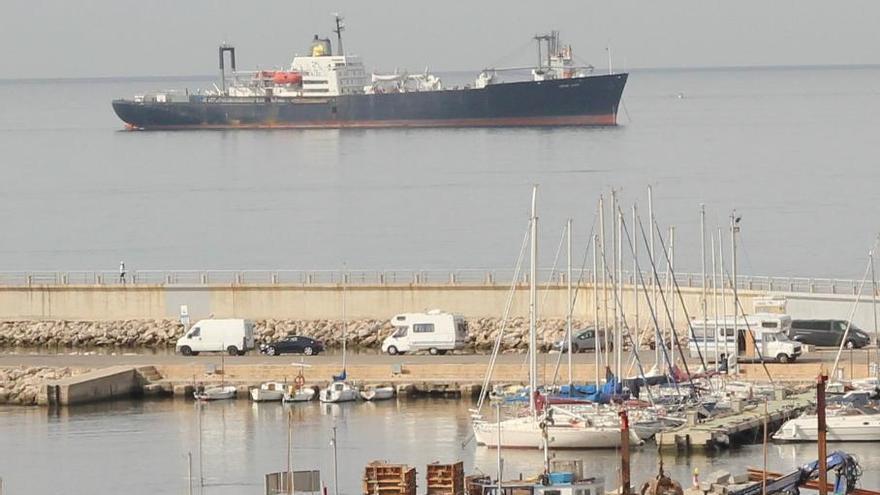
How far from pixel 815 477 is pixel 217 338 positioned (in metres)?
15.6

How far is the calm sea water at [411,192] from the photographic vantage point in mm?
65688

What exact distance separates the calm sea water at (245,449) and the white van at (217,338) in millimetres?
4257

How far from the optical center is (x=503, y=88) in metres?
139

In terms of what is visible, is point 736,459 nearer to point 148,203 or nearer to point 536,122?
point 148,203

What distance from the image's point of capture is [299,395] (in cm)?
3156

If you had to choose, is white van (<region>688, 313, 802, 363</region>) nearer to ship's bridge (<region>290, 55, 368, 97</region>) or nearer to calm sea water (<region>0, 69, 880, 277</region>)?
calm sea water (<region>0, 69, 880, 277</region>)

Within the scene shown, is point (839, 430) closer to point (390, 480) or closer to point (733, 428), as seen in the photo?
point (733, 428)

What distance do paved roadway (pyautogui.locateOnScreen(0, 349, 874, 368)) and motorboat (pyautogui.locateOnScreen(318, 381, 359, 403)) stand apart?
6.77 ft

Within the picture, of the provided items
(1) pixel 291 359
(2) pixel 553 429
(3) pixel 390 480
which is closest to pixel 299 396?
(1) pixel 291 359

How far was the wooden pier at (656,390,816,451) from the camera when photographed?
27141mm

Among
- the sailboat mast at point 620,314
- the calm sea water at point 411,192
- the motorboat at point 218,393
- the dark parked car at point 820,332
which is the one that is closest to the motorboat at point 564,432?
the sailboat mast at point 620,314

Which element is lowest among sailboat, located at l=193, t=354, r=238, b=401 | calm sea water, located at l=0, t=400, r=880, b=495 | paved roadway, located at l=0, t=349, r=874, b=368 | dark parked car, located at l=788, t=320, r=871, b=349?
calm sea water, located at l=0, t=400, r=880, b=495

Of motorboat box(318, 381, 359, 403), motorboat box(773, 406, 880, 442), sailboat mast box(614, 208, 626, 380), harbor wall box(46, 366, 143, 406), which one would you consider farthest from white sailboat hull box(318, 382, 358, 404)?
motorboat box(773, 406, 880, 442)

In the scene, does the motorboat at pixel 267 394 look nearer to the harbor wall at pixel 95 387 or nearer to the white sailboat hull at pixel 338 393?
the white sailboat hull at pixel 338 393
